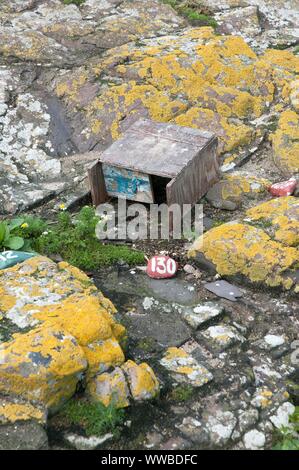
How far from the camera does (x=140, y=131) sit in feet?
23.2

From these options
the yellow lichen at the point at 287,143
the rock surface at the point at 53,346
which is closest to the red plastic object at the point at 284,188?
the yellow lichen at the point at 287,143

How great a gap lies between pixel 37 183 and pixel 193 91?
7.54 ft

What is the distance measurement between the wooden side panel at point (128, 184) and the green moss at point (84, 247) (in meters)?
0.55

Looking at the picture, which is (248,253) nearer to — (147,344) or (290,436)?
(147,344)

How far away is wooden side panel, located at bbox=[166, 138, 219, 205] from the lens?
6418 millimetres

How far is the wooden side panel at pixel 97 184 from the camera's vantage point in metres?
6.68

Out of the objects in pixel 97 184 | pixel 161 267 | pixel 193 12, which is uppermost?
pixel 193 12

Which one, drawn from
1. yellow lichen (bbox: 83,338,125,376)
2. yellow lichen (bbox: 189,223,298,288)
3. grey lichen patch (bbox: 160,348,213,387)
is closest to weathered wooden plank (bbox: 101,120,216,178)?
yellow lichen (bbox: 189,223,298,288)

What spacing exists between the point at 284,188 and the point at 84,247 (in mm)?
2173

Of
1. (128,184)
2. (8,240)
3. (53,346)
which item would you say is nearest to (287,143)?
(128,184)

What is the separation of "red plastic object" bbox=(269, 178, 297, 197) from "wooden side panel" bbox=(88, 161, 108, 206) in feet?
5.76

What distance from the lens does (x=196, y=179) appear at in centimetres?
674
